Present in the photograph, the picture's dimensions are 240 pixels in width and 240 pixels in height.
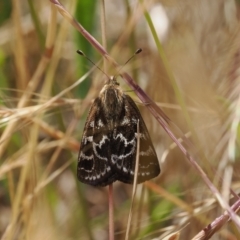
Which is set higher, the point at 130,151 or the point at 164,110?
the point at 164,110

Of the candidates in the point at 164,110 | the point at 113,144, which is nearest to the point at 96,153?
the point at 113,144

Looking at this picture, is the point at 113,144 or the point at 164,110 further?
the point at 164,110

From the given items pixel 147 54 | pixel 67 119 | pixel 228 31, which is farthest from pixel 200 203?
pixel 67 119

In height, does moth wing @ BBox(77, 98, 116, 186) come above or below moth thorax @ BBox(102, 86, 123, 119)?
below

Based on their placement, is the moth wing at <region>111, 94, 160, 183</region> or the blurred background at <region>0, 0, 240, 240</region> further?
the blurred background at <region>0, 0, 240, 240</region>

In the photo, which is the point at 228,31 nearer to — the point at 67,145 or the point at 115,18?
the point at 67,145

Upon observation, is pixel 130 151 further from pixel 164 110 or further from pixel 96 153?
pixel 164 110
